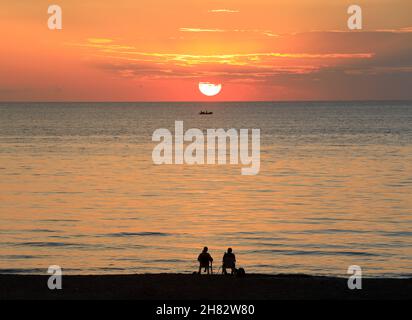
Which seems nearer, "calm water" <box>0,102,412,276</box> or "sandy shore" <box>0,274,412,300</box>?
"sandy shore" <box>0,274,412,300</box>

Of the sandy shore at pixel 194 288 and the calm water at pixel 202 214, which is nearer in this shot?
the sandy shore at pixel 194 288

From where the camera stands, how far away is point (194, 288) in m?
22.8

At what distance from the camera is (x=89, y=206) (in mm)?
50969

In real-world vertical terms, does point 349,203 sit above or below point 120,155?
below

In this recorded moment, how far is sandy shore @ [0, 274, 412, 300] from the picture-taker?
21578 millimetres

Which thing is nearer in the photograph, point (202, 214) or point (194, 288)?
point (194, 288)

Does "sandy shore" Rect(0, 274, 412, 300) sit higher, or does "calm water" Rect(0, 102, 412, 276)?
"calm water" Rect(0, 102, 412, 276)

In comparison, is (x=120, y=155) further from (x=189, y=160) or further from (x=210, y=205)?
(x=210, y=205)

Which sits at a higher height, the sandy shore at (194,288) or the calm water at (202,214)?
the calm water at (202,214)

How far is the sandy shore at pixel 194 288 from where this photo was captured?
70.8 ft
